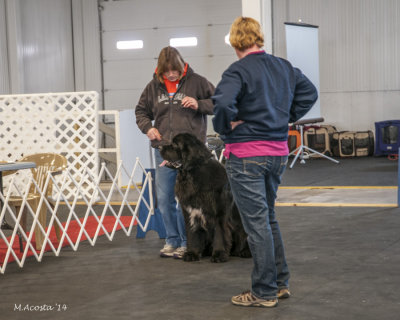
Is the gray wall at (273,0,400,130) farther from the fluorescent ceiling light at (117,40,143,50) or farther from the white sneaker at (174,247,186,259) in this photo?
the white sneaker at (174,247,186,259)

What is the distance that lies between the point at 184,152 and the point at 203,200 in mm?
324

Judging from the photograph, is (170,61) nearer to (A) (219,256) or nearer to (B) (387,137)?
(A) (219,256)

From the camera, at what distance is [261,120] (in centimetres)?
279

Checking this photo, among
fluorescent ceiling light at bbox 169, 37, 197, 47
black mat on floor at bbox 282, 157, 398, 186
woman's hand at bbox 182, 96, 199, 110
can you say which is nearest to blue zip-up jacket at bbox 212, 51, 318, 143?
woman's hand at bbox 182, 96, 199, 110

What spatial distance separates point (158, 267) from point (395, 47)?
34.7ft

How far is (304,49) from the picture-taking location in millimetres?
11086

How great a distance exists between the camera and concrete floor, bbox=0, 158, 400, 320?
2.94 metres

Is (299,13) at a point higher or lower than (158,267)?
higher

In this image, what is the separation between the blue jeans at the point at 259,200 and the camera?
2.81 m

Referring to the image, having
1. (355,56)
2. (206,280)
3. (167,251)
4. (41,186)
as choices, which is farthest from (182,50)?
(206,280)

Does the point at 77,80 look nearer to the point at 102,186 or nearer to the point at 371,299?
the point at 102,186

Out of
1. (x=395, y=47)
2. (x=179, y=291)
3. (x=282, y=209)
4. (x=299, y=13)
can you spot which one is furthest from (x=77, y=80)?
(x=179, y=291)

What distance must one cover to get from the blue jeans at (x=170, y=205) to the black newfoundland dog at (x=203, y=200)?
17cm

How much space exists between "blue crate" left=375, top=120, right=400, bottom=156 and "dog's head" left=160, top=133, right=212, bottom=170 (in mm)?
9232
